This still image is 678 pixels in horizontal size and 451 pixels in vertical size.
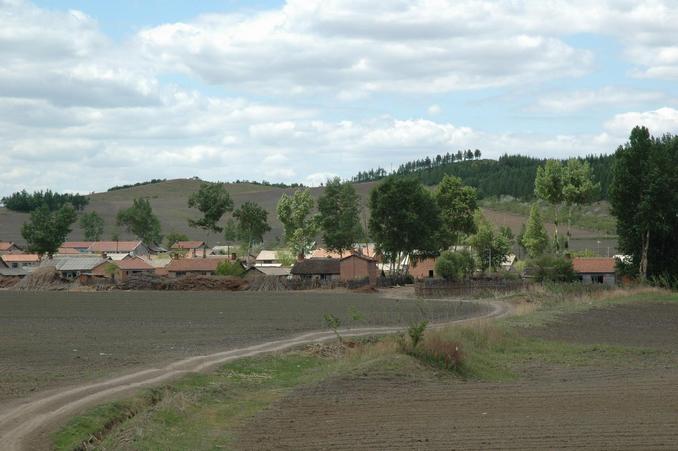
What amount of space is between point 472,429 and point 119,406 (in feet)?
27.9

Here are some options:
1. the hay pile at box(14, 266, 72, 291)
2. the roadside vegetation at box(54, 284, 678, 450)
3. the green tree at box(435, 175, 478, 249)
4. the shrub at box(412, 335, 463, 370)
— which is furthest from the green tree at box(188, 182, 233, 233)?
the shrub at box(412, 335, 463, 370)

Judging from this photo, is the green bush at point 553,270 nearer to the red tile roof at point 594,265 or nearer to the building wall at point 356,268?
the red tile roof at point 594,265

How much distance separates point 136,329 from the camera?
51.0 m

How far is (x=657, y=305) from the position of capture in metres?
67.9

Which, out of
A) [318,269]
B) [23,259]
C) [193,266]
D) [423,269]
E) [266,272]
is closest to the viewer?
[318,269]

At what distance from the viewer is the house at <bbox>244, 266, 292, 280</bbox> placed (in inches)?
4959

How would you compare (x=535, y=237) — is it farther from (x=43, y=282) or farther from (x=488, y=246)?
(x=43, y=282)

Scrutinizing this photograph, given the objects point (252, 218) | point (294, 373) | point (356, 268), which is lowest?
point (294, 373)

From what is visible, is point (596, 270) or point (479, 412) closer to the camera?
point (479, 412)

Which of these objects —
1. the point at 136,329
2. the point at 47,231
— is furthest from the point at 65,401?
the point at 47,231

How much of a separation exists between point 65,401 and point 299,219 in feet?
425

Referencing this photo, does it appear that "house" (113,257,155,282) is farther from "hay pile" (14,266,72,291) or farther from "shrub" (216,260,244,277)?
"shrub" (216,260,244,277)

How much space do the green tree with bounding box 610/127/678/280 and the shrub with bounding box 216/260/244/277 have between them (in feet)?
178

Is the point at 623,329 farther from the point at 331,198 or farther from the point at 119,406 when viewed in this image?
the point at 331,198
